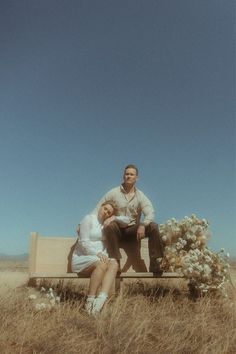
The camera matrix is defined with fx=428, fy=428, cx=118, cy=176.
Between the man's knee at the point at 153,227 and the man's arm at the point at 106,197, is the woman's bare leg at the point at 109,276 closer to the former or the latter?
the man's knee at the point at 153,227

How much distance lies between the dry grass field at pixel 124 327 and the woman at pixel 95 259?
214 mm

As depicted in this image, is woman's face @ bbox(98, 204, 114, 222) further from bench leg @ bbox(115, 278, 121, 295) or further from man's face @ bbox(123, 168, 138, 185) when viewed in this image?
bench leg @ bbox(115, 278, 121, 295)

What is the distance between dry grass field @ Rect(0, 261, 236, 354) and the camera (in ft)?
13.7

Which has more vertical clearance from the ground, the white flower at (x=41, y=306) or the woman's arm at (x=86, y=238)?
the woman's arm at (x=86, y=238)

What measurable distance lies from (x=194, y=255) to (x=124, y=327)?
2246 mm

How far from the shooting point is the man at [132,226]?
6.69 m

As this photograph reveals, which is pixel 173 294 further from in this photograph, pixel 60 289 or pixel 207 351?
pixel 207 351

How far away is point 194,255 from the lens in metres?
6.65

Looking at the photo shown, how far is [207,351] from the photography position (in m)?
4.23

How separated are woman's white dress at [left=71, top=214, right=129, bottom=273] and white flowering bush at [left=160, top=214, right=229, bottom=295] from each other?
85cm

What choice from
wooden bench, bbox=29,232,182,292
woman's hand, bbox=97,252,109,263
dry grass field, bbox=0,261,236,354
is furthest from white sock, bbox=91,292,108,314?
wooden bench, bbox=29,232,182,292

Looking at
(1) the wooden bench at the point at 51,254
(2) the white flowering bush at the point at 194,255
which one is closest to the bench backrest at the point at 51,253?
(1) the wooden bench at the point at 51,254

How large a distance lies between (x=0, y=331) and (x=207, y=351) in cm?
211

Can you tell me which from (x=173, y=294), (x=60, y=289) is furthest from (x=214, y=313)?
(x=60, y=289)
